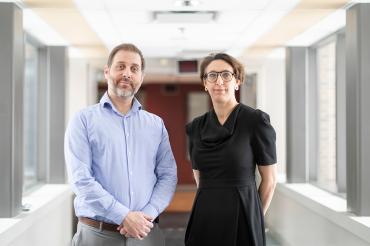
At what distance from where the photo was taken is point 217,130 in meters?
2.46

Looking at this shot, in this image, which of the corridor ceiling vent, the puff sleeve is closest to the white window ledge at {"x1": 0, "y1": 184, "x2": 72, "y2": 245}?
the puff sleeve

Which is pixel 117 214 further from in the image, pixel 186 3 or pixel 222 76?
pixel 186 3

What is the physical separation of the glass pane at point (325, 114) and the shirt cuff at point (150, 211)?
427 centimetres

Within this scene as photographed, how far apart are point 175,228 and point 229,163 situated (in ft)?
17.8

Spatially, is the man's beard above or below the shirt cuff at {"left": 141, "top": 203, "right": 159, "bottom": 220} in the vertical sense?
above

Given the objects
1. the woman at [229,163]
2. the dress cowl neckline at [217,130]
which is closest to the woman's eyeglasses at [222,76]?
the woman at [229,163]

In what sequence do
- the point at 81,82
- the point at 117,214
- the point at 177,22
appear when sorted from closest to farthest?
the point at 117,214 < the point at 177,22 < the point at 81,82

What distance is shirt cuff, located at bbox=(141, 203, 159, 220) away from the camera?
2388mm

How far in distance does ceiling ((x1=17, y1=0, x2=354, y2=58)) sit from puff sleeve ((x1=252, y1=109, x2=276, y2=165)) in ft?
6.67

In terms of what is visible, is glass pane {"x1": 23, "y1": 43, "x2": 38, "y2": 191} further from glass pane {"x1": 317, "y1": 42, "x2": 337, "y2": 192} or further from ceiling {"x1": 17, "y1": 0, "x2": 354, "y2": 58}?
glass pane {"x1": 317, "y1": 42, "x2": 337, "y2": 192}

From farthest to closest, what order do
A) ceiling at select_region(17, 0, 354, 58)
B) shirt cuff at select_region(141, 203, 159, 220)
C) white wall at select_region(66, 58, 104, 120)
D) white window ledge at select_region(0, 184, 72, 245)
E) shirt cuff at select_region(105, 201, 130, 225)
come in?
white wall at select_region(66, 58, 104, 120), ceiling at select_region(17, 0, 354, 58), white window ledge at select_region(0, 184, 72, 245), shirt cuff at select_region(141, 203, 159, 220), shirt cuff at select_region(105, 201, 130, 225)

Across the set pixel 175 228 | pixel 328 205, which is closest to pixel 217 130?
pixel 328 205

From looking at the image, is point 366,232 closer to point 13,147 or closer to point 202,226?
point 202,226

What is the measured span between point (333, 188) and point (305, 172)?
770 mm
